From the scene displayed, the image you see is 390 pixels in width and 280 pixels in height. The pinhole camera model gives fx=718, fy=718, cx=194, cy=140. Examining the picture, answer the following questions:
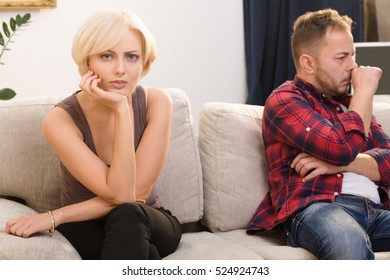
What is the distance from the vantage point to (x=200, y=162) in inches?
86.5

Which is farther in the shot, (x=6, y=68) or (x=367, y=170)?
(x=6, y=68)

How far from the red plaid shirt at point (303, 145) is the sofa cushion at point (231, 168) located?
0.05 metres

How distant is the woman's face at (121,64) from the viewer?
1.87m

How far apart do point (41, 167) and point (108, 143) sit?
0.25 meters

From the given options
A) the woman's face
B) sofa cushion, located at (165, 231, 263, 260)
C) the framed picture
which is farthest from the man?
the framed picture

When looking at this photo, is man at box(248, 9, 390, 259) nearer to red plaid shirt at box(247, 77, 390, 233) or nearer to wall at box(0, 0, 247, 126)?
red plaid shirt at box(247, 77, 390, 233)

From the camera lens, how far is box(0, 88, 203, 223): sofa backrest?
2.05m

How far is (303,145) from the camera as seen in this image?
80.3 inches

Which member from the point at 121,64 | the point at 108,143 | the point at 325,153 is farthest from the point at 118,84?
the point at 325,153

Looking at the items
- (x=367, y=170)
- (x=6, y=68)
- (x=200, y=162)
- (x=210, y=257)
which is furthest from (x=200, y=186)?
(x=6, y=68)

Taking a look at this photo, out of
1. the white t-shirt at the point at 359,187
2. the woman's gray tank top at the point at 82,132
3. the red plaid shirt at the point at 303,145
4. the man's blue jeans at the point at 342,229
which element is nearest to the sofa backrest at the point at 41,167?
the woman's gray tank top at the point at 82,132

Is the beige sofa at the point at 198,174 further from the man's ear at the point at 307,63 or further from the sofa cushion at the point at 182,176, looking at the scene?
the man's ear at the point at 307,63

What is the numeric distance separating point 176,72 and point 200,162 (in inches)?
84.3
